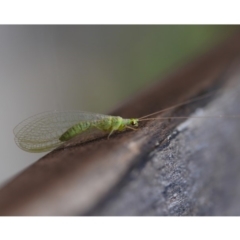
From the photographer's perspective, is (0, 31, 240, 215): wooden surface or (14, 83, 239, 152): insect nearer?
(0, 31, 240, 215): wooden surface

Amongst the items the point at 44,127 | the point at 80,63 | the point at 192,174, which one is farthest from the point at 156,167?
the point at 80,63

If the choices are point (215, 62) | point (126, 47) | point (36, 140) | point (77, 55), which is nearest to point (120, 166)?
point (36, 140)

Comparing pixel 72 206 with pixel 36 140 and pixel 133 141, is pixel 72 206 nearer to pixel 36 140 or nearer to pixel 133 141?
pixel 133 141

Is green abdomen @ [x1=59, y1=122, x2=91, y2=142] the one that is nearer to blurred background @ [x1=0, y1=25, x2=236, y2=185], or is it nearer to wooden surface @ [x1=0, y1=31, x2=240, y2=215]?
wooden surface @ [x1=0, y1=31, x2=240, y2=215]

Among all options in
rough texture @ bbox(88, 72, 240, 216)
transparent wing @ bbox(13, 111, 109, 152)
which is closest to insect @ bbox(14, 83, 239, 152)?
transparent wing @ bbox(13, 111, 109, 152)

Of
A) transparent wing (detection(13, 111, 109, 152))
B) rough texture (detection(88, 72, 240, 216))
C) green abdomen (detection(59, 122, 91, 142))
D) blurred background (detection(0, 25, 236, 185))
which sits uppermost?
blurred background (detection(0, 25, 236, 185))

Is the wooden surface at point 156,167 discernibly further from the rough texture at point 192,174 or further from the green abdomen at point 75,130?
the green abdomen at point 75,130

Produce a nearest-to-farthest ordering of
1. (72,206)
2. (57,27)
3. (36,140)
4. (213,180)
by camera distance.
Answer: (72,206) < (213,180) < (36,140) < (57,27)
